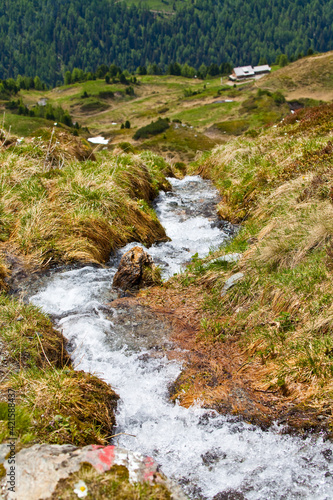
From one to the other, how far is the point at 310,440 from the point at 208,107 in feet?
304

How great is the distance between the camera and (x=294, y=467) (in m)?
3.18

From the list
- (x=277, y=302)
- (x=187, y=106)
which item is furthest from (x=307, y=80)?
(x=277, y=302)

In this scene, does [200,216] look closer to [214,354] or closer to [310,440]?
[214,354]

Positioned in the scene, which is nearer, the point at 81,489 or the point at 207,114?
the point at 81,489

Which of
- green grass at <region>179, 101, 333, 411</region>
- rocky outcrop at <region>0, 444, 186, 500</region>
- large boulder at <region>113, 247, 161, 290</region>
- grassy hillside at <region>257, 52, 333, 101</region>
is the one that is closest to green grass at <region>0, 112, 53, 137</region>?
green grass at <region>179, 101, 333, 411</region>

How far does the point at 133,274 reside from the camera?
6793mm

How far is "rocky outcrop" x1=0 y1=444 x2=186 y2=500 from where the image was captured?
8.11 ft

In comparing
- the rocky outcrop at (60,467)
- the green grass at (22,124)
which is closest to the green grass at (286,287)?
the rocky outcrop at (60,467)

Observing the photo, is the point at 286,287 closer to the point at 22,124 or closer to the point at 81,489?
the point at 81,489

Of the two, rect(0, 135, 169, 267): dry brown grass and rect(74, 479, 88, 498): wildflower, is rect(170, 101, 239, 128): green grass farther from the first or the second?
rect(74, 479, 88, 498): wildflower

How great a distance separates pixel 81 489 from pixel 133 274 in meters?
4.46

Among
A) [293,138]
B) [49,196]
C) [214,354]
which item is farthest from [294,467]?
[293,138]

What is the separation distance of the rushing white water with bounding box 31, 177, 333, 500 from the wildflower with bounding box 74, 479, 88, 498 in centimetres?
103

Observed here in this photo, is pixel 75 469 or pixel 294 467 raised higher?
pixel 75 469
